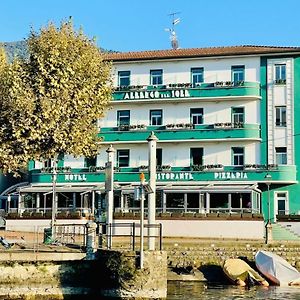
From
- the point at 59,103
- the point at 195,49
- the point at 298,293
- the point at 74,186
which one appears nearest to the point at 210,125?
the point at 195,49

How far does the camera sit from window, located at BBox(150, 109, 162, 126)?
50.2 metres

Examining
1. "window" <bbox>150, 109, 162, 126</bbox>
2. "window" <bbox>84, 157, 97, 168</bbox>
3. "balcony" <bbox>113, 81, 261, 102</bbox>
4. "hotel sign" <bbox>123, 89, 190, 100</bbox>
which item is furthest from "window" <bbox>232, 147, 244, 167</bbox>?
"window" <bbox>84, 157, 97, 168</bbox>

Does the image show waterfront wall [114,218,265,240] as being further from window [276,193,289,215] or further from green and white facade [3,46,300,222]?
window [276,193,289,215]

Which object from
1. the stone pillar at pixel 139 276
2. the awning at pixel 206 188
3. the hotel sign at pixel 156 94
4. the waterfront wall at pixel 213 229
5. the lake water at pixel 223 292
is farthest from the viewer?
Answer: the hotel sign at pixel 156 94

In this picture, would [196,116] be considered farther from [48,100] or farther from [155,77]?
[48,100]

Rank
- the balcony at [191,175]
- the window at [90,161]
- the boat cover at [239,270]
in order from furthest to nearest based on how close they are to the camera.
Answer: the window at [90,161], the balcony at [191,175], the boat cover at [239,270]

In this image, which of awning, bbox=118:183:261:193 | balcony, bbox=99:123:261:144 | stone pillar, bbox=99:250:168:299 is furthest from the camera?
balcony, bbox=99:123:261:144

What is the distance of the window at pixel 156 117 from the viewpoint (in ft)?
165

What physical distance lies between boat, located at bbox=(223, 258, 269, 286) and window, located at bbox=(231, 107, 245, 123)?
1836 centimetres

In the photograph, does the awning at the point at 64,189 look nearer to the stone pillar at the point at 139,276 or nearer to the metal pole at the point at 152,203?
the metal pole at the point at 152,203

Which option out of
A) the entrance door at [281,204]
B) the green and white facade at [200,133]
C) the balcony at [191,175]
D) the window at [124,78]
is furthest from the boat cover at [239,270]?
the window at [124,78]

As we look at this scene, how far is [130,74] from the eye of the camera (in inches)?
2010

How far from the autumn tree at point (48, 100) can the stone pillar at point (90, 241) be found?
24.1ft

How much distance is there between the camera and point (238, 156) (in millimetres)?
48781
